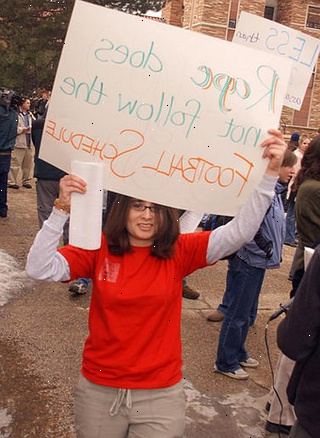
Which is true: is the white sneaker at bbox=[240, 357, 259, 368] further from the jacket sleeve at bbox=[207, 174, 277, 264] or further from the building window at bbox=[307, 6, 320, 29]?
the building window at bbox=[307, 6, 320, 29]

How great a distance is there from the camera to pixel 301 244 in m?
3.75

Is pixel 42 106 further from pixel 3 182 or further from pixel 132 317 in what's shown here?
pixel 132 317

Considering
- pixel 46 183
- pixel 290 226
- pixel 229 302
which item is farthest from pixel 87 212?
pixel 290 226

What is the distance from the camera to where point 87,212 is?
2057mm

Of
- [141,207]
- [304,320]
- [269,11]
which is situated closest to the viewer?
[304,320]

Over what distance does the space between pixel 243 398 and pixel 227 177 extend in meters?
2.15

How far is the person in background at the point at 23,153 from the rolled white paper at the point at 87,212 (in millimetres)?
8344

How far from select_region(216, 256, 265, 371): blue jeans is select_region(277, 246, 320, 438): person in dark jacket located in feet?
5.81

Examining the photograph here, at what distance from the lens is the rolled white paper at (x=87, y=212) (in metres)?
2.03

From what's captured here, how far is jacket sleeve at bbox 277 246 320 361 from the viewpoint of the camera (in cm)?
199

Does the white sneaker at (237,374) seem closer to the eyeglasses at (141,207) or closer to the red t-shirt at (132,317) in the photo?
the red t-shirt at (132,317)

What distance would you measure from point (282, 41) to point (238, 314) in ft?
7.85

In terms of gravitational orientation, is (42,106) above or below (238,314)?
Result: above

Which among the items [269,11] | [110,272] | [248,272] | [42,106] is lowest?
[248,272]
